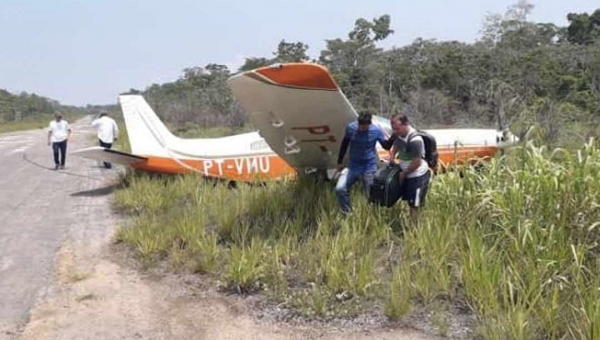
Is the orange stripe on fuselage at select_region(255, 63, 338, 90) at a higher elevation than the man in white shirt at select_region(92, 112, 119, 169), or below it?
higher

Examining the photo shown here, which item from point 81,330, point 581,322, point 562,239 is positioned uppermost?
point 562,239

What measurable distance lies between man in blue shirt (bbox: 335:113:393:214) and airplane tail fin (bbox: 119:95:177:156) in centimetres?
514

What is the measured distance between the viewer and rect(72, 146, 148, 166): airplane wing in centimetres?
1009

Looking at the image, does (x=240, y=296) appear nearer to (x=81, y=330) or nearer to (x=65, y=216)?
(x=81, y=330)

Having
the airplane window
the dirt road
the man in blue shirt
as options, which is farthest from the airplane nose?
the dirt road

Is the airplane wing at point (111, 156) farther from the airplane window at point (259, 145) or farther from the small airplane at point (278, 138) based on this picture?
the airplane window at point (259, 145)

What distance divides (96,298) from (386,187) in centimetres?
296

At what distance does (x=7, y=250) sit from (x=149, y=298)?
8.55 ft

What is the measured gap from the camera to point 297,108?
5.92m

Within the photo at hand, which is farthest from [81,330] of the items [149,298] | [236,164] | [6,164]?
[6,164]

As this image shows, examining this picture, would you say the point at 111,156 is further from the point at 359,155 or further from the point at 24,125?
the point at 24,125

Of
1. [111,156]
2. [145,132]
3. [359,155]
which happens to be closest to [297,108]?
[359,155]

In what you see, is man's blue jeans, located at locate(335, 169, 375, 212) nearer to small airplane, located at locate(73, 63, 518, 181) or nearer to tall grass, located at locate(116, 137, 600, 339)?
tall grass, located at locate(116, 137, 600, 339)

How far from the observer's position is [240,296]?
4812 millimetres
